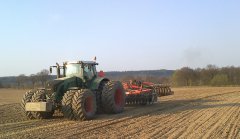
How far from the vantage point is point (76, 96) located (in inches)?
497

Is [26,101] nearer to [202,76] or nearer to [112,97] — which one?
[112,97]

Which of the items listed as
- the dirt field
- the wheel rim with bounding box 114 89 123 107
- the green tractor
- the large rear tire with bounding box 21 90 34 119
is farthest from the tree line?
the large rear tire with bounding box 21 90 34 119

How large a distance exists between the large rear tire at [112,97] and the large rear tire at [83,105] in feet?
3.93

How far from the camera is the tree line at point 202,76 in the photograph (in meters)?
57.7

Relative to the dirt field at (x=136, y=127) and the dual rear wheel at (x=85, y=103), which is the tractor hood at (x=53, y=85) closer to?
the dual rear wheel at (x=85, y=103)

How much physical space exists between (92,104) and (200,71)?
52411mm

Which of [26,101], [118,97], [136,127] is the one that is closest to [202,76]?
[118,97]

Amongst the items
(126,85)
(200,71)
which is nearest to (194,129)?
(126,85)

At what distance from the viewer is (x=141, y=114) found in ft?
48.2

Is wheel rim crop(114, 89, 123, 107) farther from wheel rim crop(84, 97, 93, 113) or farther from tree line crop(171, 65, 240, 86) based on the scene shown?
tree line crop(171, 65, 240, 86)

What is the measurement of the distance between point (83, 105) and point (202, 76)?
168 ft

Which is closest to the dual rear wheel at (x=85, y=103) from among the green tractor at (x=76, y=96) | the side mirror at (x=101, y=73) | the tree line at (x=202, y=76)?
the green tractor at (x=76, y=96)

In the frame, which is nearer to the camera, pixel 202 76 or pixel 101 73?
pixel 101 73

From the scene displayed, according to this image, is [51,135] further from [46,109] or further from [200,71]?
[200,71]
